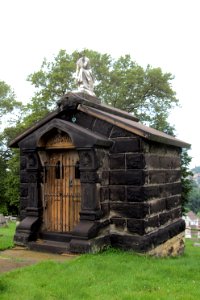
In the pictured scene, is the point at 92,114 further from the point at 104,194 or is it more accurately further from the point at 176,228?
the point at 176,228

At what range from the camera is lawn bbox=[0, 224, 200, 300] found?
4.73m

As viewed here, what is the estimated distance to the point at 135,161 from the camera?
25.0 feet

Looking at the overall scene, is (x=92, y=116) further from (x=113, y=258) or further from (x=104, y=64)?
(x=104, y=64)

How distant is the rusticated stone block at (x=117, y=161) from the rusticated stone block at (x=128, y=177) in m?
0.13

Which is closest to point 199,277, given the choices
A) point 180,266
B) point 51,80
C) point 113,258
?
point 180,266

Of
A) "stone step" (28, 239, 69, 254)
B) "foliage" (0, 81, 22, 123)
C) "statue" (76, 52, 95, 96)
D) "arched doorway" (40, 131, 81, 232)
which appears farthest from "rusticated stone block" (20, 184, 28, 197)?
"foliage" (0, 81, 22, 123)

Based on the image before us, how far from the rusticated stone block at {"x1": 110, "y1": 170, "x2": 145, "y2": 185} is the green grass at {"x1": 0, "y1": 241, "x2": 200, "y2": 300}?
1.65 meters

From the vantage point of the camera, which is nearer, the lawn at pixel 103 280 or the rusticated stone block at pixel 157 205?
the lawn at pixel 103 280

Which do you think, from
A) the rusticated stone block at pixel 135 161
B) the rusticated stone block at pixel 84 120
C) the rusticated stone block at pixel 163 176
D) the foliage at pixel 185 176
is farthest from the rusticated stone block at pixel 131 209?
the foliage at pixel 185 176

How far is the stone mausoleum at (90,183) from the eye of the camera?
291 inches

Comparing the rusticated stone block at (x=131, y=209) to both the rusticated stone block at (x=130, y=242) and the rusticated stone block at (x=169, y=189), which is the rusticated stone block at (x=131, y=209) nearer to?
the rusticated stone block at (x=130, y=242)

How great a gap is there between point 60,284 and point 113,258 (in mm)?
1741

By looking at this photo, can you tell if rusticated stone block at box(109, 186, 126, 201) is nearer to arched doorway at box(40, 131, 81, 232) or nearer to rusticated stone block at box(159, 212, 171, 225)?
arched doorway at box(40, 131, 81, 232)

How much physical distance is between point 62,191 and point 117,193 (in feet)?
4.43
